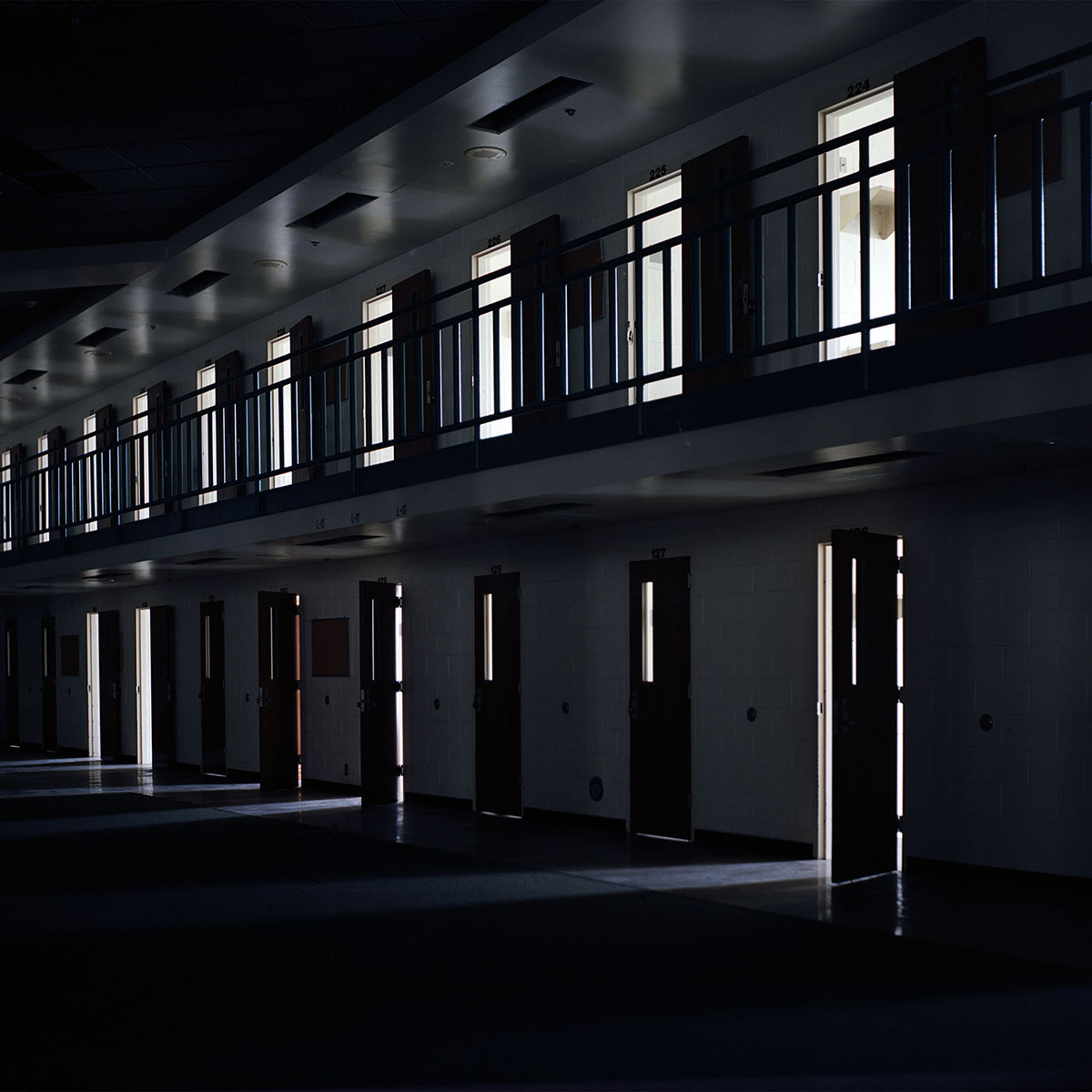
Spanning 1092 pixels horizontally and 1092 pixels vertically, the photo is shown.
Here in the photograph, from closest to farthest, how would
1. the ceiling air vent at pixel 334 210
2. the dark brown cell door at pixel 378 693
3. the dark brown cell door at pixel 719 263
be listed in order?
the dark brown cell door at pixel 719 263 < the ceiling air vent at pixel 334 210 < the dark brown cell door at pixel 378 693

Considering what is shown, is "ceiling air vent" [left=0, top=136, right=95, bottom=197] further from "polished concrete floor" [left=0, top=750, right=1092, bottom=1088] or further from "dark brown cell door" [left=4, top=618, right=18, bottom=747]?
"dark brown cell door" [left=4, top=618, right=18, bottom=747]

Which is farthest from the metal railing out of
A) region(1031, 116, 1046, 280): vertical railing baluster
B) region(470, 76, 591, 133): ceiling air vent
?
region(470, 76, 591, 133): ceiling air vent

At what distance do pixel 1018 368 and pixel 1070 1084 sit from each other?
2.92m

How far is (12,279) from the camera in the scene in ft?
45.1

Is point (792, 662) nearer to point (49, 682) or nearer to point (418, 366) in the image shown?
point (418, 366)

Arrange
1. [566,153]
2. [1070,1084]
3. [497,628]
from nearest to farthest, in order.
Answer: [1070,1084], [566,153], [497,628]

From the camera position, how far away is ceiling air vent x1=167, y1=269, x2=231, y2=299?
13517 mm

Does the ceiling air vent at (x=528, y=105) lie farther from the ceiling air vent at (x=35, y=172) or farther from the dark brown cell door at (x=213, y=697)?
the dark brown cell door at (x=213, y=697)

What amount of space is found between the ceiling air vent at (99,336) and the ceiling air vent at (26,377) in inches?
73.9

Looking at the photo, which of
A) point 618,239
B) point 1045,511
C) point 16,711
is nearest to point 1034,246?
point 1045,511

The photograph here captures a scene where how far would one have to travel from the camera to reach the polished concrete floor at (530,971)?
4824 millimetres

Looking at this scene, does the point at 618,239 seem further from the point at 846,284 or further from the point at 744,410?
the point at 744,410

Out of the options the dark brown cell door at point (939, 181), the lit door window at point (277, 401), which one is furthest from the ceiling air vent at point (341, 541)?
the dark brown cell door at point (939, 181)

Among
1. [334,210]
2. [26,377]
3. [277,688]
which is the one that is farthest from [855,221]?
[26,377]
